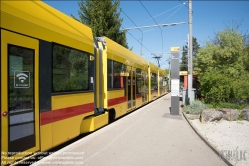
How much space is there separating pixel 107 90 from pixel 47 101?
365cm

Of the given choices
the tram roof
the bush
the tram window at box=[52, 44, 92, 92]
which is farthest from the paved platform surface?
the bush

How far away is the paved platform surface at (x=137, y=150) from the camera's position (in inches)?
183

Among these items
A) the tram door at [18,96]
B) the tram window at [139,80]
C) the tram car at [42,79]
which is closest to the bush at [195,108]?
the tram window at [139,80]

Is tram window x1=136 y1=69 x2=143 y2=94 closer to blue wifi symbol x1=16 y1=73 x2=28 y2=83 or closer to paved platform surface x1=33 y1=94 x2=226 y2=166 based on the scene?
paved platform surface x1=33 y1=94 x2=226 y2=166

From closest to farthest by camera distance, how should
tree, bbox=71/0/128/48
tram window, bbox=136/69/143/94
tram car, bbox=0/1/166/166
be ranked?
A: 1. tram car, bbox=0/1/166/166
2. tram window, bbox=136/69/143/94
3. tree, bbox=71/0/128/48

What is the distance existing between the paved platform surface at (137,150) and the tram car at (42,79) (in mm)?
445

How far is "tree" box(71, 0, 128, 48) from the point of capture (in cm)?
1786

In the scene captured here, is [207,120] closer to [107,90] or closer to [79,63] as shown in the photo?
[107,90]

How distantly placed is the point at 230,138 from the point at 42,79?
19.7 ft

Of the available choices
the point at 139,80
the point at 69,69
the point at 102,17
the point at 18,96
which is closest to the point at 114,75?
the point at 69,69

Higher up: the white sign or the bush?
the white sign

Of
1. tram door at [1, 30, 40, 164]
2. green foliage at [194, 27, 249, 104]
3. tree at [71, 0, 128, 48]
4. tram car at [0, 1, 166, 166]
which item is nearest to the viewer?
tram door at [1, 30, 40, 164]

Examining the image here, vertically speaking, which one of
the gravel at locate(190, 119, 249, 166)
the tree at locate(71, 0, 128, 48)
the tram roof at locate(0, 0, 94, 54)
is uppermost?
the tree at locate(71, 0, 128, 48)

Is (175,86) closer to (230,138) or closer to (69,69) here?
(230,138)
